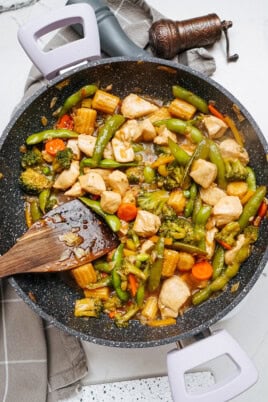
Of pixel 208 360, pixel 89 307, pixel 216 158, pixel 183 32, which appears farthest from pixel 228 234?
pixel 183 32

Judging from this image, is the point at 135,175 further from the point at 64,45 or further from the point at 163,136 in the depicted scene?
the point at 64,45

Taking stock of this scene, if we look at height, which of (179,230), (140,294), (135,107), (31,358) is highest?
(135,107)

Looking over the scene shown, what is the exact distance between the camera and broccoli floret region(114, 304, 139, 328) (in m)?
2.19

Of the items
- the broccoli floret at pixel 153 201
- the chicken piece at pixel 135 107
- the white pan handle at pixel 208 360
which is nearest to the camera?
the white pan handle at pixel 208 360

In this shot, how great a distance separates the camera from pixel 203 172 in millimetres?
2123

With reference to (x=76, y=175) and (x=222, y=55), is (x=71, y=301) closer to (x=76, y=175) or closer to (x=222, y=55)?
(x=76, y=175)

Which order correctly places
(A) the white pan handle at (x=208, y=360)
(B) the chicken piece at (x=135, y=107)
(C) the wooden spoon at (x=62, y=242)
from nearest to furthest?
1. (A) the white pan handle at (x=208, y=360)
2. (C) the wooden spoon at (x=62, y=242)
3. (B) the chicken piece at (x=135, y=107)

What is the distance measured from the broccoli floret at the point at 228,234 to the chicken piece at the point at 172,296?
0.23 meters

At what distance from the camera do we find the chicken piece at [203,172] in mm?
2119

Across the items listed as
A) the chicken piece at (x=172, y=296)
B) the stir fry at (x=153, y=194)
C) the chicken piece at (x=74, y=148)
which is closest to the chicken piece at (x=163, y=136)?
the stir fry at (x=153, y=194)

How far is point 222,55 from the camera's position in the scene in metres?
2.43

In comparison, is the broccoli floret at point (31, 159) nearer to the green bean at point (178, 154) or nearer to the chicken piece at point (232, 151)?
the green bean at point (178, 154)

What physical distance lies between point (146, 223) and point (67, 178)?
369 millimetres

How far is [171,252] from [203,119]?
22.4 inches
